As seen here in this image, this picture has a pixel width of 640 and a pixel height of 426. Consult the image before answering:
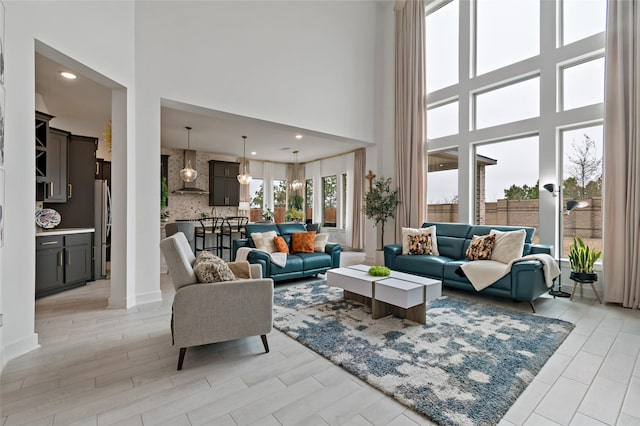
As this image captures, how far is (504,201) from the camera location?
523 cm

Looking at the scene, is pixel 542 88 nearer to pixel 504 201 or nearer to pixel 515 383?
pixel 504 201

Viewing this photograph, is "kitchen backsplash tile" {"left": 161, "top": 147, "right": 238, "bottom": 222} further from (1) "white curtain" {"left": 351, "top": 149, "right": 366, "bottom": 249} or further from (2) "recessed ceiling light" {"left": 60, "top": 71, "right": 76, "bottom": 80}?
(2) "recessed ceiling light" {"left": 60, "top": 71, "right": 76, "bottom": 80}

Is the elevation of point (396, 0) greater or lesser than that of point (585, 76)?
greater

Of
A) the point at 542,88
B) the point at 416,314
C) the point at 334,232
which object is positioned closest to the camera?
the point at 416,314

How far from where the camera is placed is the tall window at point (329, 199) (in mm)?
9884

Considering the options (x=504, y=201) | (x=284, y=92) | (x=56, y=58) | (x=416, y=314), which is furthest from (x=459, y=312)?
(x=56, y=58)

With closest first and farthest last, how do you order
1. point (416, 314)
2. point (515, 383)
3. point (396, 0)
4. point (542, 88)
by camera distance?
point (515, 383) < point (416, 314) < point (542, 88) < point (396, 0)

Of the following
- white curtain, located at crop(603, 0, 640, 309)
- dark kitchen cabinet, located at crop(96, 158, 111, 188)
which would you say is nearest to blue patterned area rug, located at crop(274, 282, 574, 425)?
Answer: white curtain, located at crop(603, 0, 640, 309)

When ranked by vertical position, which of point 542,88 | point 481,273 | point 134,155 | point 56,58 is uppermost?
point 542,88

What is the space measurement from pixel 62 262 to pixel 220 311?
344 centimetres

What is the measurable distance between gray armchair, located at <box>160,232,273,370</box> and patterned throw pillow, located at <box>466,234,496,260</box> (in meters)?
3.25

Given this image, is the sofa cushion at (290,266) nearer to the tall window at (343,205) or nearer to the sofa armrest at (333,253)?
the sofa armrest at (333,253)

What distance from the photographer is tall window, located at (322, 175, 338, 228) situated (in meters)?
9.88

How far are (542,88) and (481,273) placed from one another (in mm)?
3194
